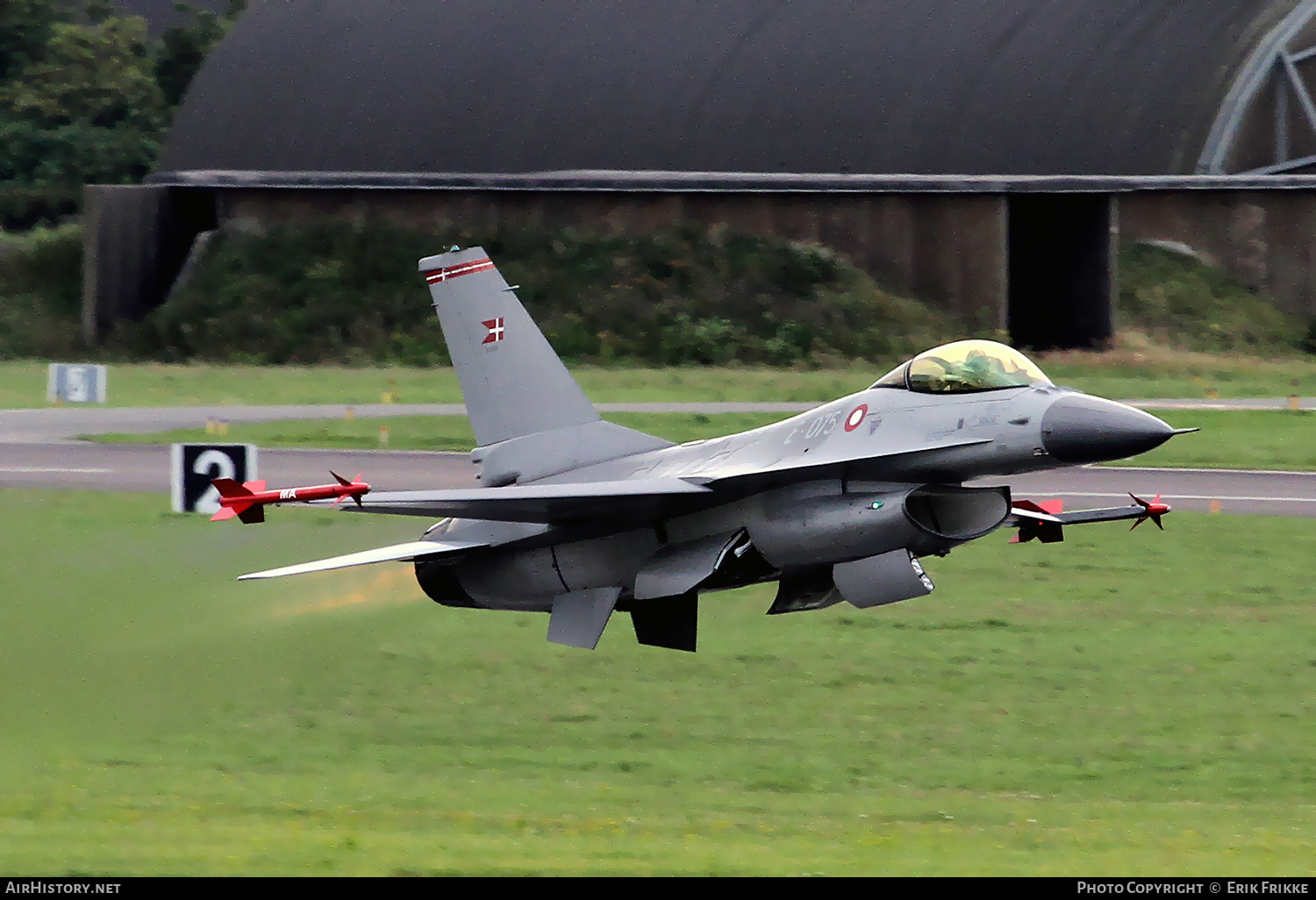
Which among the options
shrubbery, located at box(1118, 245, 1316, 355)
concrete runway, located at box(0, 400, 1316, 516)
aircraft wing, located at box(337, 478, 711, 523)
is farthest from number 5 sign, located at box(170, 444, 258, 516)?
shrubbery, located at box(1118, 245, 1316, 355)

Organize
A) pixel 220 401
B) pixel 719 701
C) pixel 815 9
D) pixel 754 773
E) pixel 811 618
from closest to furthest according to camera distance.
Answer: pixel 754 773, pixel 719 701, pixel 811 618, pixel 220 401, pixel 815 9

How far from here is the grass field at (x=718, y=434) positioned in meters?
33.6

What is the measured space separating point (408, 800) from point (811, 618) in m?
7.53

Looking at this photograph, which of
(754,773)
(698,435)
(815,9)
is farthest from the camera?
(815,9)

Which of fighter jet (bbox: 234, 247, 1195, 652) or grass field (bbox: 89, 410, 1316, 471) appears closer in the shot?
fighter jet (bbox: 234, 247, 1195, 652)

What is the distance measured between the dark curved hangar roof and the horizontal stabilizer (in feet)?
110

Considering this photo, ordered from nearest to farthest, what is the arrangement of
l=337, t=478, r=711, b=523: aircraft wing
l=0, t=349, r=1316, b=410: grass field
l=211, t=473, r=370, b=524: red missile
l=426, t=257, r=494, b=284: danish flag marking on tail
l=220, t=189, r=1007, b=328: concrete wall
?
l=211, t=473, r=370, b=524: red missile, l=337, t=478, r=711, b=523: aircraft wing, l=426, t=257, r=494, b=284: danish flag marking on tail, l=0, t=349, r=1316, b=410: grass field, l=220, t=189, r=1007, b=328: concrete wall

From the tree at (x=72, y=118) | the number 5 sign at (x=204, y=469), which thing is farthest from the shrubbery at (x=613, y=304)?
the number 5 sign at (x=204, y=469)

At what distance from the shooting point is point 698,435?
34938 millimetres

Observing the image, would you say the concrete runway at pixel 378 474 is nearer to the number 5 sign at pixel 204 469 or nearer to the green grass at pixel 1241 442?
the green grass at pixel 1241 442

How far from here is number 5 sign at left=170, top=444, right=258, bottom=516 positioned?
22266 millimetres

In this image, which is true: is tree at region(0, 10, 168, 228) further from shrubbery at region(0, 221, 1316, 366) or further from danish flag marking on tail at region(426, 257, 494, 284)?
danish flag marking on tail at region(426, 257, 494, 284)

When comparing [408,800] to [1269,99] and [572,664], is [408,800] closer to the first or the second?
[572,664]

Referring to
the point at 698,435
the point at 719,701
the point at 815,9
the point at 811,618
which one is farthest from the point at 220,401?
the point at 719,701
